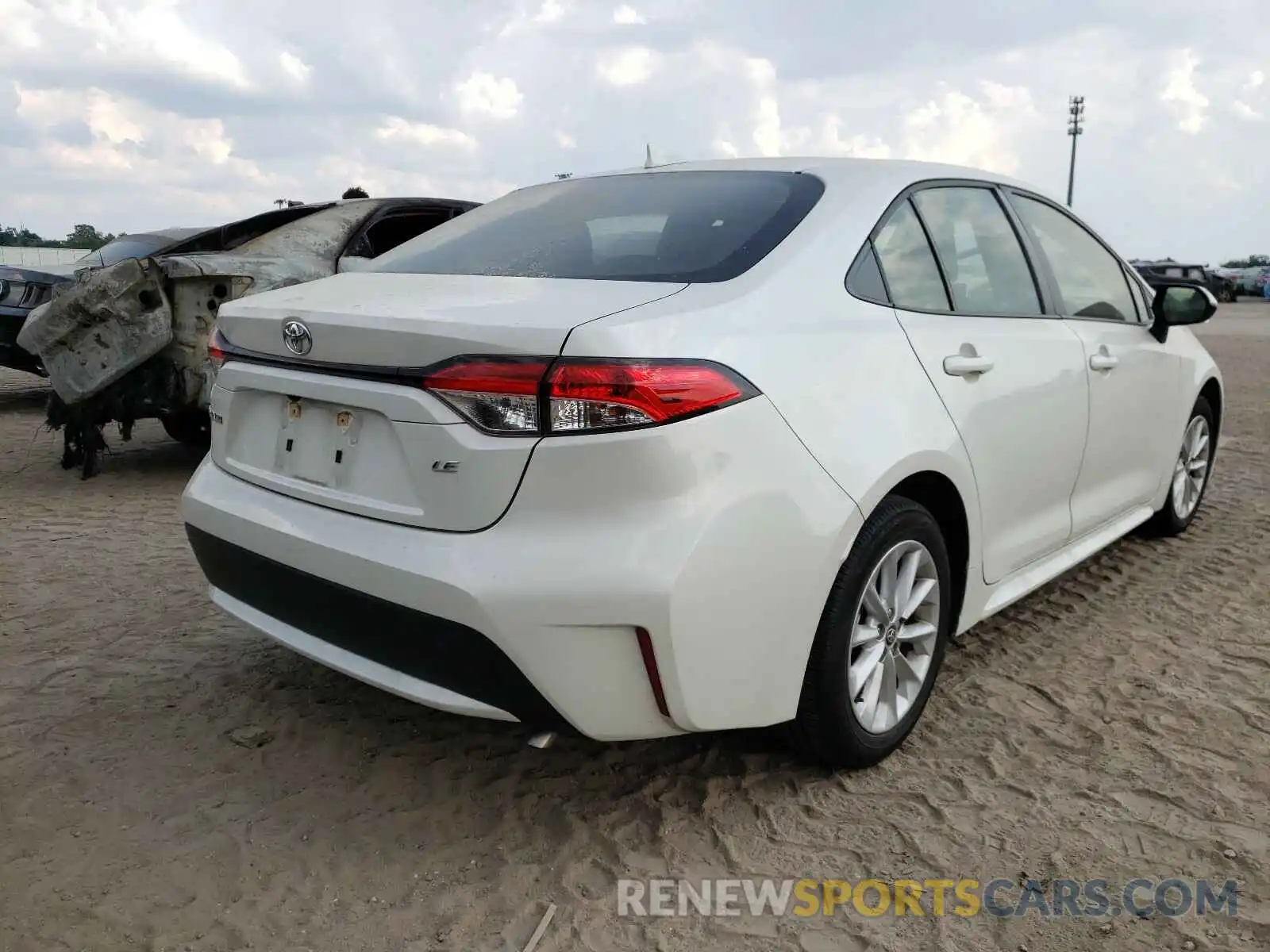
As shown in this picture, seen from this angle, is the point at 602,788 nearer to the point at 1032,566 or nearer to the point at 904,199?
the point at 1032,566

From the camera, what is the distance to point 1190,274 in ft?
99.9

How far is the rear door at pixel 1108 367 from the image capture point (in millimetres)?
3438

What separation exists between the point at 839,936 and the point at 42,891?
170cm

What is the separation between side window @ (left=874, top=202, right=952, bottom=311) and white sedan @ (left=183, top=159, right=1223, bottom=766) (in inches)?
0.6

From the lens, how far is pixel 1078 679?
3.20 m

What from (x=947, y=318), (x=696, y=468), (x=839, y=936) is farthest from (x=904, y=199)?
(x=839, y=936)

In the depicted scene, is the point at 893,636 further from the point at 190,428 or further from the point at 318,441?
the point at 190,428

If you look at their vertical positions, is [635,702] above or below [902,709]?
above

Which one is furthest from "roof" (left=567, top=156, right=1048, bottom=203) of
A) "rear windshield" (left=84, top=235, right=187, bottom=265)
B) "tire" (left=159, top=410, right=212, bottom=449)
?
"rear windshield" (left=84, top=235, right=187, bottom=265)

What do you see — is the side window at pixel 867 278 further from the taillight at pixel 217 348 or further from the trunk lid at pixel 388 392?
the taillight at pixel 217 348

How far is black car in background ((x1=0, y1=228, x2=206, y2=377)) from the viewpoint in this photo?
754cm

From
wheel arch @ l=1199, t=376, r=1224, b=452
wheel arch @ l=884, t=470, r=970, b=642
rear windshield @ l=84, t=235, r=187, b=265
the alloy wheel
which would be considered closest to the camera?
the alloy wheel

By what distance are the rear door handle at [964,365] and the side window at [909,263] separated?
0.15 m

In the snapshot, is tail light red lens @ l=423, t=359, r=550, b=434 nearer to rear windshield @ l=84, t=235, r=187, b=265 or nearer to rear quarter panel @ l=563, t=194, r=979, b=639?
rear quarter panel @ l=563, t=194, r=979, b=639
